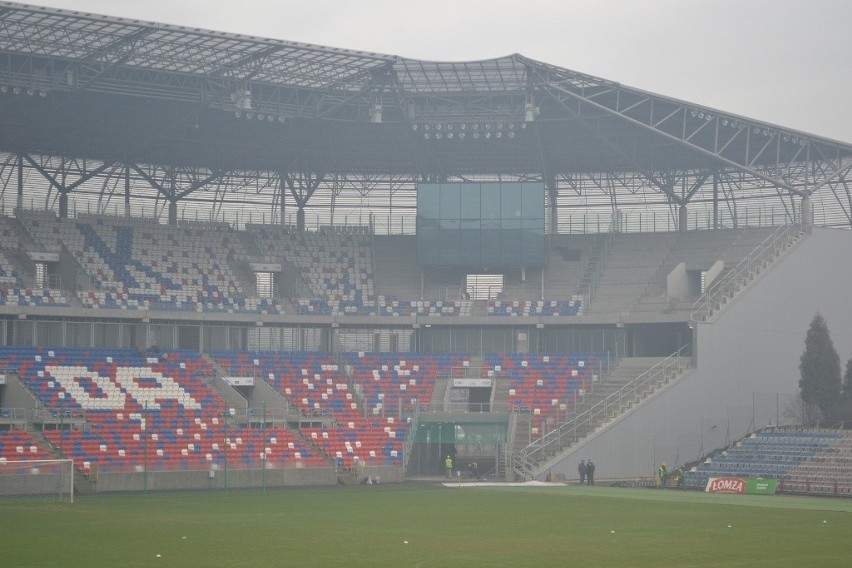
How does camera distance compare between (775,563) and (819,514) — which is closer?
(775,563)

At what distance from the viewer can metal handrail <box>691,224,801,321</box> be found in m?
72.3

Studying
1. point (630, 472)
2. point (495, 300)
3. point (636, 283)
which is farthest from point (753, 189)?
point (630, 472)

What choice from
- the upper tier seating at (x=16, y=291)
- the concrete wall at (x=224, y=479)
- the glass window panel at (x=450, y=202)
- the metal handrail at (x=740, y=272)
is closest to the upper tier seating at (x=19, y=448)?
the concrete wall at (x=224, y=479)

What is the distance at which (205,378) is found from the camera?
71375mm

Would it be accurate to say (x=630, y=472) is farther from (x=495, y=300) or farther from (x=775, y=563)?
(x=775, y=563)

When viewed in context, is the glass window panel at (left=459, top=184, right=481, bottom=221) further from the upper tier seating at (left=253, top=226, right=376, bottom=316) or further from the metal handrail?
the metal handrail

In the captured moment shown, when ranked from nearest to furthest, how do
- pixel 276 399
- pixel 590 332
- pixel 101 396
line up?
pixel 101 396 → pixel 276 399 → pixel 590 332

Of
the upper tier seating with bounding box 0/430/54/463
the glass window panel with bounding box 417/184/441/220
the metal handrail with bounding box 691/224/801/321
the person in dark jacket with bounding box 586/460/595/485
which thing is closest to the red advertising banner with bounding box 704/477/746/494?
the person in dark jacket with bounding box 586/460/595/485

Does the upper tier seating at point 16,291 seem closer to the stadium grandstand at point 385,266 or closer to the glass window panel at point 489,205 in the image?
the stadium grandstand at point 385,266

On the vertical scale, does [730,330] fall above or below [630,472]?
above

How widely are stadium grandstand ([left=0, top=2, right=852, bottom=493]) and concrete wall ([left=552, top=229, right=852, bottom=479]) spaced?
0.50 feet

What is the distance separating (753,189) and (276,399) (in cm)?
3284

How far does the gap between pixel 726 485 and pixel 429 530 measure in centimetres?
2382

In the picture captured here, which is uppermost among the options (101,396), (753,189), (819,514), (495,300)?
(753,189)
